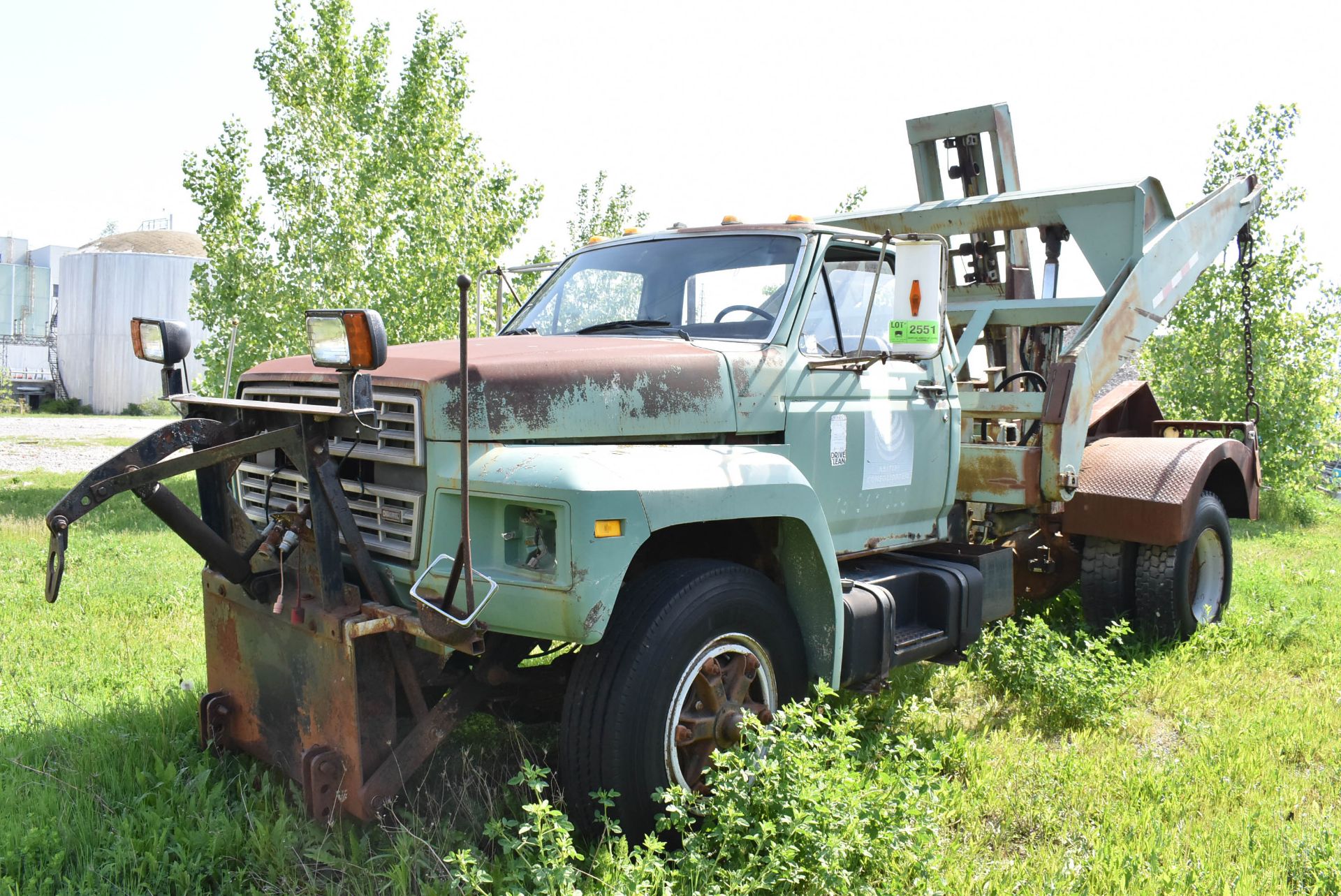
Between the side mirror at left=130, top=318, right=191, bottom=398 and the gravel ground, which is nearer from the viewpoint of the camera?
the side mirror at left=130, top=318, right=191, bottom=398

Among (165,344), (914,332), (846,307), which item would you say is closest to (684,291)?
(846,307)

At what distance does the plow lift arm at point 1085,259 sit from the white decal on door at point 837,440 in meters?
1.62

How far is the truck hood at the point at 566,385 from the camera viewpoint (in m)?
3.40

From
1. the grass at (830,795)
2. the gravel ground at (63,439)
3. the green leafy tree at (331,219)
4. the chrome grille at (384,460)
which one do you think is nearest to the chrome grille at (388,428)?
the chrome grille at (384,460)

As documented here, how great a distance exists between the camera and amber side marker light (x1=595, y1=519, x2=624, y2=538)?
3156 mm

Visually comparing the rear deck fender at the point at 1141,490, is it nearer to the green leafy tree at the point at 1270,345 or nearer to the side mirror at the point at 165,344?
the side mirror at the point at 165,344

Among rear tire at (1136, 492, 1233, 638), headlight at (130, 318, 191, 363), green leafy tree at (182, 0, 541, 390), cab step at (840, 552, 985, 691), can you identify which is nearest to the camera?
headlight at (130, 318, 191, 363)

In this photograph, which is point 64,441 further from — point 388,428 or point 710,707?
point 710,707

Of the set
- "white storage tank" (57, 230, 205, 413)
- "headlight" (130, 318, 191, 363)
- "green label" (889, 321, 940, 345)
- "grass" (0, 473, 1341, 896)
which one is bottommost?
"grass" (0, 473, 1341, 896)

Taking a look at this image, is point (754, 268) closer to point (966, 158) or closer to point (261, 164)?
point (966, 158)

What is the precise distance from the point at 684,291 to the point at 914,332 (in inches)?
40.1

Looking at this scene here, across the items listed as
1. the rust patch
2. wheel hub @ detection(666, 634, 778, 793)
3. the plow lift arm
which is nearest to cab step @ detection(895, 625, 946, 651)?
wheel hub @ detection(666, 634, 778, 793)

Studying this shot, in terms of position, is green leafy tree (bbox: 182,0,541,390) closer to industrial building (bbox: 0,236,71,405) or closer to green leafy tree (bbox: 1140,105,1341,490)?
green leafy tree (bbox: 1140,105,1341,490)

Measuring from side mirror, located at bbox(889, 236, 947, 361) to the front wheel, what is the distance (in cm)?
114
